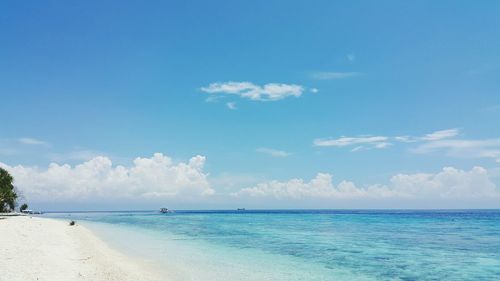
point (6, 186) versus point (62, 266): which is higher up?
point (6, 186)

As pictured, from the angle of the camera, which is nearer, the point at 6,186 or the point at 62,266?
the point at 62,266

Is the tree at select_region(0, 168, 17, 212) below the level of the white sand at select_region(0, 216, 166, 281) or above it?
above

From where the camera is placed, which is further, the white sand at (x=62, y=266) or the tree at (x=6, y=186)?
the tree at (x=6, y=186)

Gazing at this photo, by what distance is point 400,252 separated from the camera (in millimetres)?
33094

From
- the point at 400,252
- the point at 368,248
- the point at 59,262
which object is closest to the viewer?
the point at 59,262

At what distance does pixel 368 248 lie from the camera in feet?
118

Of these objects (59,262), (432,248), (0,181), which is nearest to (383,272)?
(432,248)

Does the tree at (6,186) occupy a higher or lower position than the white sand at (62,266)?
higher

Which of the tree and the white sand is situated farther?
the tree

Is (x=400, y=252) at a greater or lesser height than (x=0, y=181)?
lesser

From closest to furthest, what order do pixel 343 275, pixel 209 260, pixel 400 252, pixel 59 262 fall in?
pixel 59 262 → pixel 343 275 → pixel 209 260 → pixel 400 252

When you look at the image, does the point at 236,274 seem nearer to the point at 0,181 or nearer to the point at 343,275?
the point at 343,275

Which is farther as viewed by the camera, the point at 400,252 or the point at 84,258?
the point at 400,252

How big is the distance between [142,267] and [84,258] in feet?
11.7
